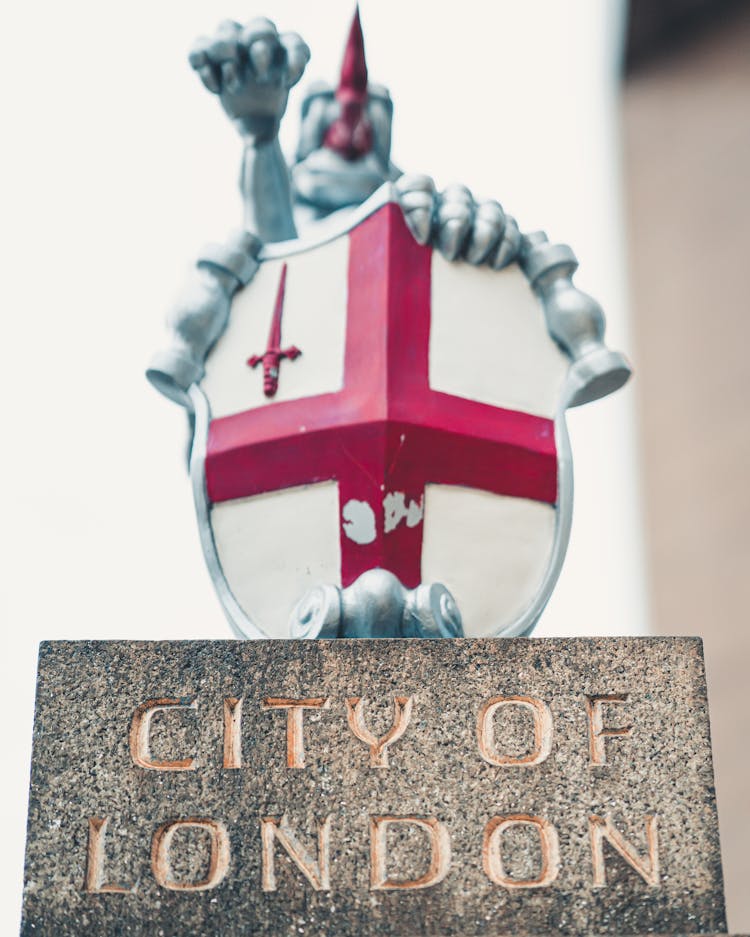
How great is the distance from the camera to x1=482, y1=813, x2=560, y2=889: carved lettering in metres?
2.76

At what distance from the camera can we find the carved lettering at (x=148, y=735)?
2822 millimetres

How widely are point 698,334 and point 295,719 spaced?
40.7ft

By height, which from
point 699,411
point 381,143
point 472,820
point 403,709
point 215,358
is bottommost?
point 472,820

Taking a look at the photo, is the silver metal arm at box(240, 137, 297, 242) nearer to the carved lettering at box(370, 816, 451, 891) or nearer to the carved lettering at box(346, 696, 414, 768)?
the carved lettering at box(346, 696, 414, 768)

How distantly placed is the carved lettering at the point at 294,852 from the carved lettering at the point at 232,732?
0.13m

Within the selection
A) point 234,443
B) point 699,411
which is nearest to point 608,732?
point 234,443

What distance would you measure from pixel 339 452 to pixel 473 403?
0.38 m

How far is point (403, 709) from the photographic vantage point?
2891 mm

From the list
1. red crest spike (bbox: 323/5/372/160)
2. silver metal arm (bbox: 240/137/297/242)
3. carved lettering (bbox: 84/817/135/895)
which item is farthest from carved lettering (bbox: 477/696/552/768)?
red crest spike (bbox: 323/5/372/160)

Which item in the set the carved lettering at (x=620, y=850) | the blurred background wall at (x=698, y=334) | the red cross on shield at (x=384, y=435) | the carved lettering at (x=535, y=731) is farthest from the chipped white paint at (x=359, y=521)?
the blurred background wall at (x=698, y=334)

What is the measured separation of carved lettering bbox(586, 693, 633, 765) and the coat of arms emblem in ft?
1.56

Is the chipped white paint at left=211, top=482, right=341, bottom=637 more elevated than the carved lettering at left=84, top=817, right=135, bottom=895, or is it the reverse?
the chipped white paint at left=211, top=482, right=341, bottom=637

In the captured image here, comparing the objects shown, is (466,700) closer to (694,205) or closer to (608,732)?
(608,732)

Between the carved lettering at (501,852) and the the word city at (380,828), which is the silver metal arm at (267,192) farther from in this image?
the carved lettering at (501,852)
